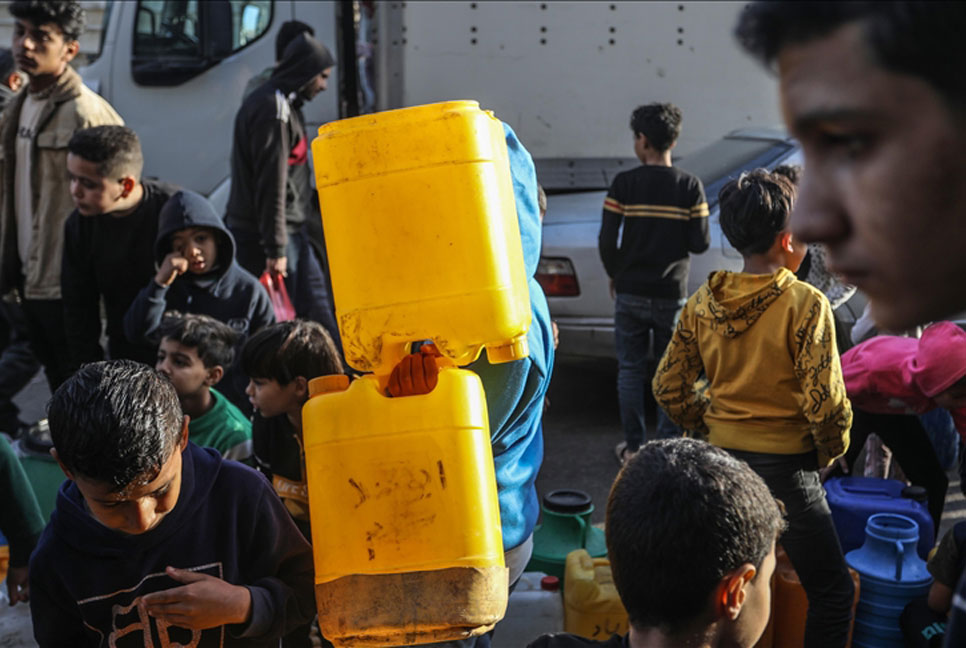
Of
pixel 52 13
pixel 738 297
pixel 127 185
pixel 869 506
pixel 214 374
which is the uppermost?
pixel 52 13

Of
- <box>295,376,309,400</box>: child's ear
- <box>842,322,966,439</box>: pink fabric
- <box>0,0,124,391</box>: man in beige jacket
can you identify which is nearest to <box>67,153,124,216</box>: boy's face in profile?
<box>0,0,124,391</box>: man in beige jacket

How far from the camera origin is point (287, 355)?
126 inches

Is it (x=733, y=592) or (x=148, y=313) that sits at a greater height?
(x=733, y=592)

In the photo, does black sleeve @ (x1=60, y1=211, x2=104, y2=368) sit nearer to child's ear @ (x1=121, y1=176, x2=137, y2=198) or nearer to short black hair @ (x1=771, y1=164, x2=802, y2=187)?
→ child's ear @ (x1=121, y1=176, x2=137, y2=198)

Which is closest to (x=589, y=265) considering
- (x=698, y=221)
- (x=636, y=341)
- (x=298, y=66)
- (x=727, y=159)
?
(x=636, y=341)

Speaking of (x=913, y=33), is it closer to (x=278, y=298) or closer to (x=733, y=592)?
(x=733, y=592)

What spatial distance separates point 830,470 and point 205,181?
5565 millimetres

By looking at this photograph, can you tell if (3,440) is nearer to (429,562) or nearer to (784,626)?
(429,562)

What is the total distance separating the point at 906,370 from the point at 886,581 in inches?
29.0

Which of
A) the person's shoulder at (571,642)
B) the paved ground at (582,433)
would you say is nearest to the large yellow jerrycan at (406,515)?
the person's shoulder at (571,642)

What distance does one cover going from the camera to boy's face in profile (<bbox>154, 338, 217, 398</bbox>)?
11.8 ft

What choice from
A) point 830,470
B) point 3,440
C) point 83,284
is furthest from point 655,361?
point 3,440

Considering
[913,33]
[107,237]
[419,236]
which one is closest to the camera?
[913,33]

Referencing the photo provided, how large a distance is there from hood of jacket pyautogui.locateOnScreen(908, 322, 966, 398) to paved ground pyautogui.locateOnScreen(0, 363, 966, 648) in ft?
5.26
